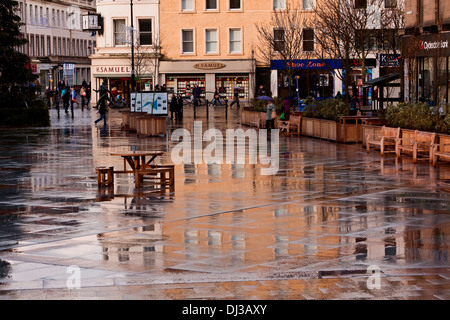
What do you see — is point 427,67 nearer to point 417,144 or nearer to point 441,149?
point 417,144

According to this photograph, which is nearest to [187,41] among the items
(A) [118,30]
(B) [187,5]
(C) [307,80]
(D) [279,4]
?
(B) [187,5]

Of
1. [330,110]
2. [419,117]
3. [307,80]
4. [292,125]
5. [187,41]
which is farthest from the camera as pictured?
[187,41]

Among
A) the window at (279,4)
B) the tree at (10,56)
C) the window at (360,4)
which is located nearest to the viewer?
the window at (360,4)

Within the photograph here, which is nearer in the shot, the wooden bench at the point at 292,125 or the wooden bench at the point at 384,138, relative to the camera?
the wooden bench at the point at 384,138

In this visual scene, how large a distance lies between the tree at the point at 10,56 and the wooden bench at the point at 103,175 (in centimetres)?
2621

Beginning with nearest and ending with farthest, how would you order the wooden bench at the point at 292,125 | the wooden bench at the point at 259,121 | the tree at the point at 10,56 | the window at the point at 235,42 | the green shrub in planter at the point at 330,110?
the green shrub in planter at the point at 330,110, the wooden bench at the point at 292,125, the wooden bench at the point at 259,121, the tree at the point at 10,56, the window at the point at 235,42

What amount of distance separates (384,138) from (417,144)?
2713 millimetres

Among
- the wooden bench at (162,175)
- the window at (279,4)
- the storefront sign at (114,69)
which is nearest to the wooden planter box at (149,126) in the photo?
the wooden bench at (162,175)

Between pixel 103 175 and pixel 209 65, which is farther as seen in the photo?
pixel 209 65

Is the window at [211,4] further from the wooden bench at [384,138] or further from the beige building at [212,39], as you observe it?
the wooden bench at [384,138]

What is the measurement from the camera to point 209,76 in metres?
73.1

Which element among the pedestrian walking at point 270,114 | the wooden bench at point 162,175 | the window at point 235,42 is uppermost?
the window at point 235,42

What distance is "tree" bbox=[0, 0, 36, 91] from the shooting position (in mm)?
43438

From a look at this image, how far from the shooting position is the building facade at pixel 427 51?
31.6 meters
